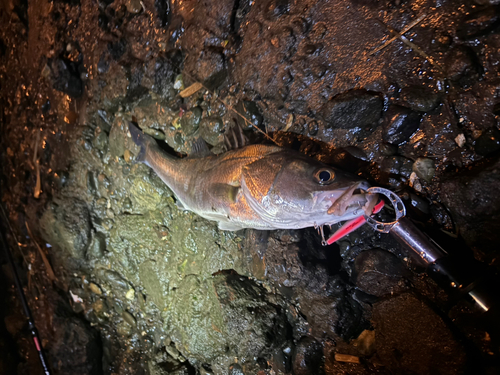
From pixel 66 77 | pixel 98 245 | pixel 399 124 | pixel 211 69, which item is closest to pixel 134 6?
pixel 66 77

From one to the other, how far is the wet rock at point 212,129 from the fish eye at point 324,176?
1720mm

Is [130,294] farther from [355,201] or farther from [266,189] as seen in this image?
[355,201]

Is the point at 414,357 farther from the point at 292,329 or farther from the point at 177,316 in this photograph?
the point at 177,316

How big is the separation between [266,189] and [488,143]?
2.04m

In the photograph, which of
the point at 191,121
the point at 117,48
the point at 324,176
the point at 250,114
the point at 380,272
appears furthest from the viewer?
the point at 117,48

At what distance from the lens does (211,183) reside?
2943mm

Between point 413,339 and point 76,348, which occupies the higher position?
point 76,348

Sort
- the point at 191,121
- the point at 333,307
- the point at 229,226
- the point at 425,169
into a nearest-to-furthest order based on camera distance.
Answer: the point at 425,169, the point at 333,307, the point at 229,226, the point at 191,121

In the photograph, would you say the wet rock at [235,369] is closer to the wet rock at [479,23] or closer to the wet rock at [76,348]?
the wet rock at [76,348]

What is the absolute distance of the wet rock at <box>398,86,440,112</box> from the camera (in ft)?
7.96

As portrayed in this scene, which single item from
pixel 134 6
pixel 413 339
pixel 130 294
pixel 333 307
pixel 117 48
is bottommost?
pixel 413 339

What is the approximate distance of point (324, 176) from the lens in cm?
217

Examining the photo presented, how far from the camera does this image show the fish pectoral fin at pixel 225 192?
2721mm

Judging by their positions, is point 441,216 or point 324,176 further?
point 441,216
